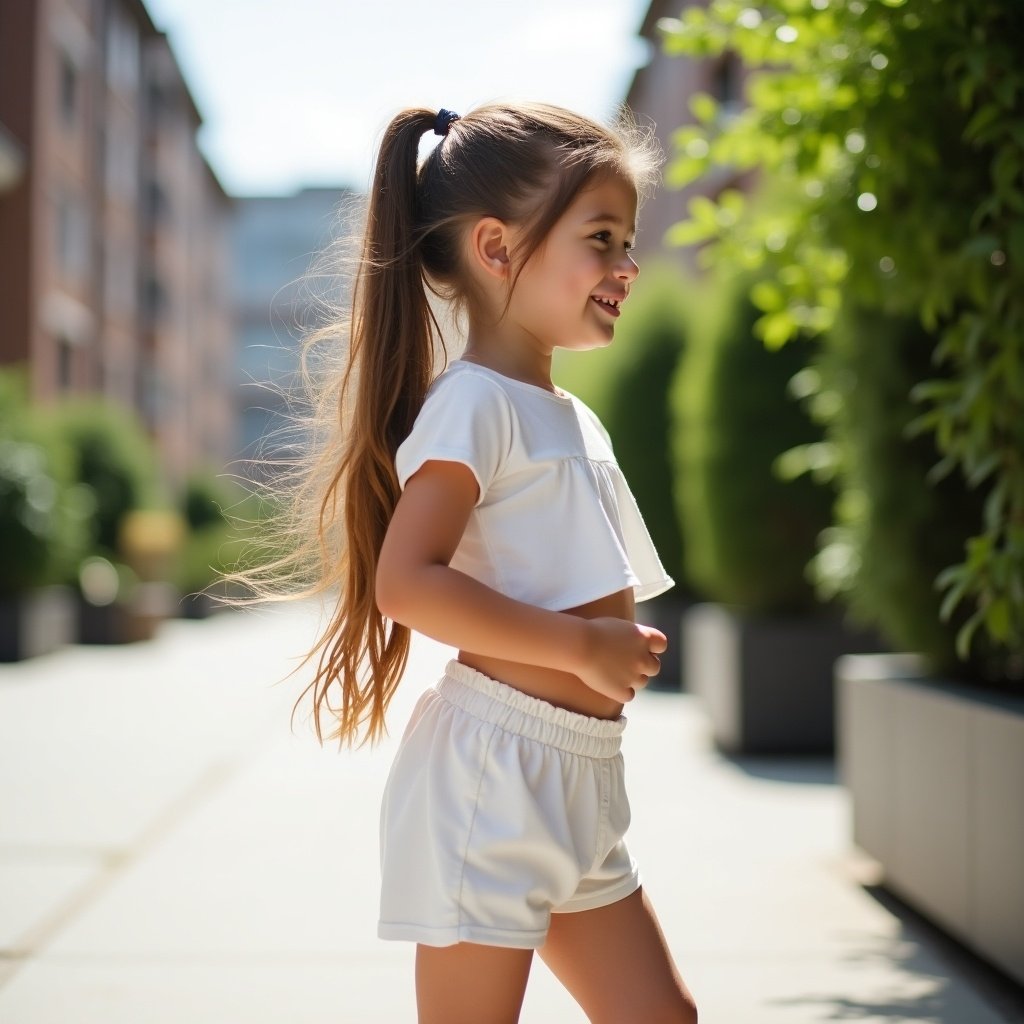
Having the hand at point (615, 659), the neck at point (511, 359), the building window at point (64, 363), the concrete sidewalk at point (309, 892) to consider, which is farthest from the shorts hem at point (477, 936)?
the building window at point (64, 363)

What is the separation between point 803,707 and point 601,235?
5640mm

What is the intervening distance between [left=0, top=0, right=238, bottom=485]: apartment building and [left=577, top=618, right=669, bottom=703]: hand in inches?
794

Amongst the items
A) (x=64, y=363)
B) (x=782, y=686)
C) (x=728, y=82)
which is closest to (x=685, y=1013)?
(x=782, y=686)

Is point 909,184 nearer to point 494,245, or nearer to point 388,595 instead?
point 494,245

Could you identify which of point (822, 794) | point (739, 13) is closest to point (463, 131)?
point (739, 13)

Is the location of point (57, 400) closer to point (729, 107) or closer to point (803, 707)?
point (729, 107)

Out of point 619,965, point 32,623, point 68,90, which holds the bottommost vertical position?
point 32,623

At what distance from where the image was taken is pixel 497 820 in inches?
67.2

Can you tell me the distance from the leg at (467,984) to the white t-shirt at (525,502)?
0.47 meters

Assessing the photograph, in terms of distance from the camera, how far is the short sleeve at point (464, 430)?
1.72 meters

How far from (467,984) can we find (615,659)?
0.47m

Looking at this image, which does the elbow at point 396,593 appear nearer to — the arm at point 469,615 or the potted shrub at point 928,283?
the arm at point 469,615

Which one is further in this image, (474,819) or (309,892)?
(309,892)

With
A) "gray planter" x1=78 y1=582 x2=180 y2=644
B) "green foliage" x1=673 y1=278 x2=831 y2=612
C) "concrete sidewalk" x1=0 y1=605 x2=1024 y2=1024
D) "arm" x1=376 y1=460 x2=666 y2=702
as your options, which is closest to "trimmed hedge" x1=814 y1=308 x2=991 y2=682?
"concrete sidewalk" x1=0 y1=605 x2=1024 y2=1024
